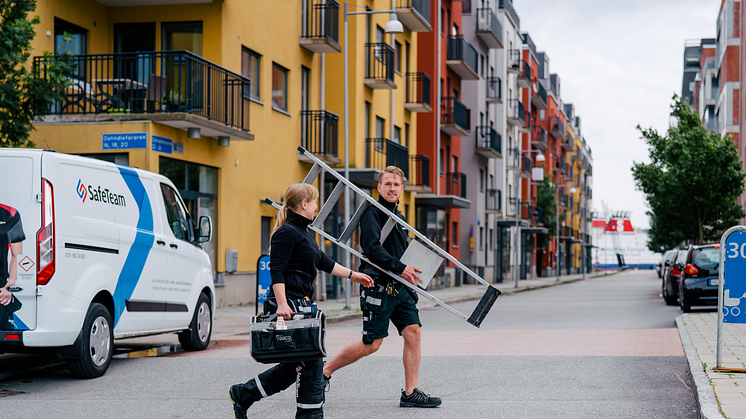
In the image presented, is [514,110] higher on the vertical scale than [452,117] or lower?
higher

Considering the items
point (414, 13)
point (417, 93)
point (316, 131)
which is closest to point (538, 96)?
point (417, 93)

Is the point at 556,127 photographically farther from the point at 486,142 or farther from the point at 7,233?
the point at 7,233

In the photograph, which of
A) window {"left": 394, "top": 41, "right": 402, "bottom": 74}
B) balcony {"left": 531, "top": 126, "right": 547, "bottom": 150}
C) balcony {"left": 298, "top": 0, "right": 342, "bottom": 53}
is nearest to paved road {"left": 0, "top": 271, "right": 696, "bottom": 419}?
balcony {"left": 298, "top": 0, "right": 342, "bottom": 53}

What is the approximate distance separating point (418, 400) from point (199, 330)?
17.7ft

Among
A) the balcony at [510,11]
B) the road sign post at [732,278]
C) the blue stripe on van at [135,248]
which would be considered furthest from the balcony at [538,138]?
the road sign post at [732,278]

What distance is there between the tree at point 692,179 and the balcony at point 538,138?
32009mm

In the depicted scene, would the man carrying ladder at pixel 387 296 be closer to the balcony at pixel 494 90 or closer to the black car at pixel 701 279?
the black car at pixel 701 279

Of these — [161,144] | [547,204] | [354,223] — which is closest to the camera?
[354,223]

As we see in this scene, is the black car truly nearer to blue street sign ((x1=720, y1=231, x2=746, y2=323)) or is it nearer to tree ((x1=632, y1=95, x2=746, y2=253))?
blue street sign ((x1=720, y1=231, x2=746, y2=323))

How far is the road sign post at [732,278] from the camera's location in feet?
28.2

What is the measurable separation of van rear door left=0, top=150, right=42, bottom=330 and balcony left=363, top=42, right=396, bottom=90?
21.3m

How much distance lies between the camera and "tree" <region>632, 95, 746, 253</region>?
37.1 metres

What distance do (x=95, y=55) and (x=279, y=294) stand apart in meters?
13.9

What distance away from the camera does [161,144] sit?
17953 millimetres
